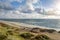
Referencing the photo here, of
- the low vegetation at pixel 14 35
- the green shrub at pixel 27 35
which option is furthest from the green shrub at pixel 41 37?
the green shrub at pixel 27 35

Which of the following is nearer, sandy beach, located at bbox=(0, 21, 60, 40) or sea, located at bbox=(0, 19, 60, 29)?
sandy beach, located at bbox=(0, 21, 60, 40)

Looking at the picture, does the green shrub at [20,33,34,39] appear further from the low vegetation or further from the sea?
the sea

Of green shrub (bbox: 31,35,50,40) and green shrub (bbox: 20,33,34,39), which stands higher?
green shrub (bbox: 20,33,34,39)

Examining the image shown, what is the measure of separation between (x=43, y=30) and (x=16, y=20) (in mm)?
606

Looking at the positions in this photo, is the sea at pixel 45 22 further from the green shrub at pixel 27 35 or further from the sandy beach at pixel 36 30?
the green shrub at pixel 27 35

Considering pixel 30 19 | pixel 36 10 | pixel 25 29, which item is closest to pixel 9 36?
pixel 25 29

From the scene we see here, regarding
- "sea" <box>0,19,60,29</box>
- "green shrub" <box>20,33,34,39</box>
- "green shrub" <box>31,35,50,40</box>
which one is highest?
"sea" <box>0,19,60,29</box>

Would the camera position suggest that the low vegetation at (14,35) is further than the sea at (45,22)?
No

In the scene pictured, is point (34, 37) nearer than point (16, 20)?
Yes

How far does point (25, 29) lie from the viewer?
2752 mm

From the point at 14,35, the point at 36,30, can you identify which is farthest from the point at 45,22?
the point at 14,35

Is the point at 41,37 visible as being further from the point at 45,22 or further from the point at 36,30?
the point at 45,22

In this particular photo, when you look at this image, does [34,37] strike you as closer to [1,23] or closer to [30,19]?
[30,19]

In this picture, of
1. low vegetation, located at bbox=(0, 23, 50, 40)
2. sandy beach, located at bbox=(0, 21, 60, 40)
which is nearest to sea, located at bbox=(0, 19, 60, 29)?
sandy beach, located at bbox=(0, 21, 60, 40)
